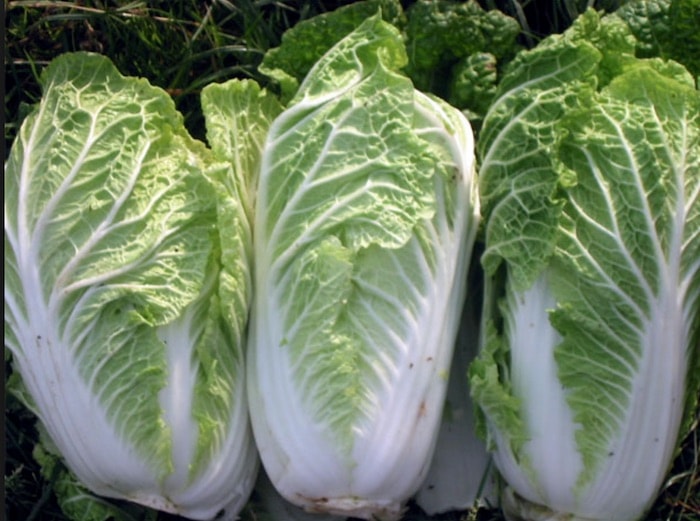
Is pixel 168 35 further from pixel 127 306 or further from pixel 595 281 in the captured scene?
pixel 595 281

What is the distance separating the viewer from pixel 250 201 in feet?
7.58

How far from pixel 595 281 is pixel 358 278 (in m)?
0.53

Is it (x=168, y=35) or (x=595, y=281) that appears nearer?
(x=595, y=281)

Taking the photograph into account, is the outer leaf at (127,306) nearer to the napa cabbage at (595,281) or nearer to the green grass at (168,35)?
the green grass at (168,35)

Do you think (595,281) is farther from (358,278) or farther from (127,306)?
(127,306)

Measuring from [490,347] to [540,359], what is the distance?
0.12 m

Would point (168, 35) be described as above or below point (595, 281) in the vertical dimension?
above

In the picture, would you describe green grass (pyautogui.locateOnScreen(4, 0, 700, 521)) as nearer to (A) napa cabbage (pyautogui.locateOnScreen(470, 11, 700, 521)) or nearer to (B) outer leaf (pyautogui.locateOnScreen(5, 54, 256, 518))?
(B) outer leaf (pyautogui.locateOnScreen(5, 54, 256, 518))

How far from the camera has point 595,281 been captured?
2.03 metres

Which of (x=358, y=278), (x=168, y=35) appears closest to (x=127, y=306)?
(x=358, y=278)

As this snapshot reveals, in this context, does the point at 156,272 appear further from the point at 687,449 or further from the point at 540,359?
the point at 687,449

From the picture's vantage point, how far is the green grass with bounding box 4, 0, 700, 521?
8.70ft

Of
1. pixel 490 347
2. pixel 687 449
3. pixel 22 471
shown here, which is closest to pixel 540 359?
pixel 490 347

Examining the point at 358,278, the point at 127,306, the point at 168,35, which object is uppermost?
the point at 168,35
